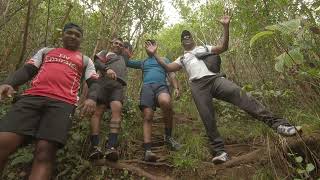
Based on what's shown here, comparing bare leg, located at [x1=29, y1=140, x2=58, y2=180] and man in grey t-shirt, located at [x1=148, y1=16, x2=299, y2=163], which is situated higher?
man in grey t-shirt, located at [x1=148, y1=16, x2=299, y2=163]

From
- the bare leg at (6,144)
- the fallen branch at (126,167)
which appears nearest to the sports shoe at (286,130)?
the fallen branch at (126,167)

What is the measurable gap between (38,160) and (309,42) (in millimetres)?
2872

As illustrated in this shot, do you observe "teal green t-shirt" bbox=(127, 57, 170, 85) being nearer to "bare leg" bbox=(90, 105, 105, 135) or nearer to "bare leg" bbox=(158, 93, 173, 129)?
"bare leg" bbox=(158, 93, 173, 129)

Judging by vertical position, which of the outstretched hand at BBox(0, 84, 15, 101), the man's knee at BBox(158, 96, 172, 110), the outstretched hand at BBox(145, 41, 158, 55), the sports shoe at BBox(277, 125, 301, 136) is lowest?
the sports shoe at BBox(277, 125, 301, 136)

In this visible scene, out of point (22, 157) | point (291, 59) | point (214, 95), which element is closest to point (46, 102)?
point (22, 157)

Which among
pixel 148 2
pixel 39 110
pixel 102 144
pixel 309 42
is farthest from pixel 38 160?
pixel 148 2

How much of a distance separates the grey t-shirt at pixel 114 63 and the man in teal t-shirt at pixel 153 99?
0.39 meters

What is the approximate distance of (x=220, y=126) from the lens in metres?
7.26

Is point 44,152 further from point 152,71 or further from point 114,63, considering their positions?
point 152,71

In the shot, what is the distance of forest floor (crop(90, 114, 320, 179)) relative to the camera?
13.7ft

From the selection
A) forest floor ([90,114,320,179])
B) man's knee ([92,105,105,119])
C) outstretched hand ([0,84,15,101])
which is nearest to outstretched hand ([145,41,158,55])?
man's knee ([92,105,105,119])

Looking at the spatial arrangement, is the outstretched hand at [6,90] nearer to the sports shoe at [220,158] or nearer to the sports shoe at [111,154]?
the sports shoe at [111,154]

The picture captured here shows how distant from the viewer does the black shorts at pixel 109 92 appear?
570cm

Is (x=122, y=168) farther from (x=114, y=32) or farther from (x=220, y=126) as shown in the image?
(x=114, y=32)
